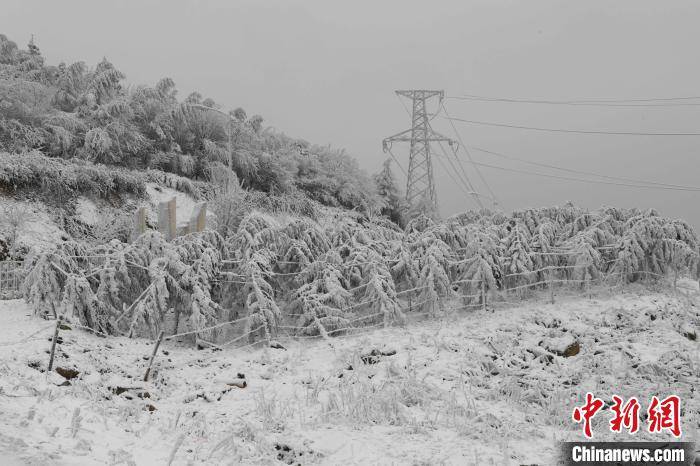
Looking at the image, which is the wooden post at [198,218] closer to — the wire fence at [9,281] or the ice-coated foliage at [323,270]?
the ice-coated foliage at [323,270]

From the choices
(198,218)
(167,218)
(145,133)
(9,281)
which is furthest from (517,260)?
(145,133)

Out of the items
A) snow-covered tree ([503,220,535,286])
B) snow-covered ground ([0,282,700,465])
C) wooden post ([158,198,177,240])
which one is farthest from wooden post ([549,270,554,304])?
wooden post ([158,198,177,240])

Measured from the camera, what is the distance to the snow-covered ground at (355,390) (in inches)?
236

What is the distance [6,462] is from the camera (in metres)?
4.82

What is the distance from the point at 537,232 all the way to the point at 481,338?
5.21m

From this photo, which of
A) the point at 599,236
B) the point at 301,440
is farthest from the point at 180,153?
the point at 301,440

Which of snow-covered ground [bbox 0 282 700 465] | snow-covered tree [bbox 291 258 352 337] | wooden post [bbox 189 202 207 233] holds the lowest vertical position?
snow-covered ground [bbox 0 282 700 465]

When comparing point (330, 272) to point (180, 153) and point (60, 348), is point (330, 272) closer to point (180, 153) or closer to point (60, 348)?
point (60, 348)

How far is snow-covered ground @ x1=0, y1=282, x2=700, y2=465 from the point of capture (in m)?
6.00

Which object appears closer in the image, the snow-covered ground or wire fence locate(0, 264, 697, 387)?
the snow-covered ground

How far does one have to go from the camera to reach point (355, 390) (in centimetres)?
798

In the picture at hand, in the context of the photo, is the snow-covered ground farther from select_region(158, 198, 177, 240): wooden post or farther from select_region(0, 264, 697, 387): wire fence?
select_region(158, 198, 177, 240): wooden post

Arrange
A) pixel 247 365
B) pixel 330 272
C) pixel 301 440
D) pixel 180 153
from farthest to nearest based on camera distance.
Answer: pixel 180 153, pixel 330 272, pixel 247 365, pixel 301 440

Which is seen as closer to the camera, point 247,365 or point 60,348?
point 60,348
